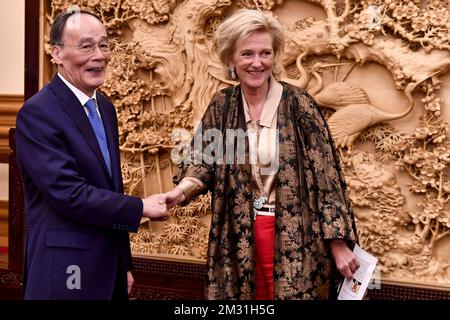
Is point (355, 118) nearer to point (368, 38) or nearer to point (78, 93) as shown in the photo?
point (368, 38)

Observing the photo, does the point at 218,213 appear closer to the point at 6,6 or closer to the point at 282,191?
the point at 282,191

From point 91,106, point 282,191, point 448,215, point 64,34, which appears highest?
point 64,34

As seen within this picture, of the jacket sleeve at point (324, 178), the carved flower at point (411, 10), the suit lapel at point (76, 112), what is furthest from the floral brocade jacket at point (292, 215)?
the carved flower at point (411, 10)

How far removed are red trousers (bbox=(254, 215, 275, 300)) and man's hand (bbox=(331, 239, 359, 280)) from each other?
9.4 inches

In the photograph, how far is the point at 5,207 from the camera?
463cm

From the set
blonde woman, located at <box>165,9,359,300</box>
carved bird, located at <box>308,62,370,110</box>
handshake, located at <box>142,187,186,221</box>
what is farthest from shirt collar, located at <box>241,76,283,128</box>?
carved bird, located at <box>308,62,370,110</box>

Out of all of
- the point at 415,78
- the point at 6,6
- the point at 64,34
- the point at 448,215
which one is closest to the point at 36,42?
the point at 6,6

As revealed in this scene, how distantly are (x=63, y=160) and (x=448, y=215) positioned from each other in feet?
6.80

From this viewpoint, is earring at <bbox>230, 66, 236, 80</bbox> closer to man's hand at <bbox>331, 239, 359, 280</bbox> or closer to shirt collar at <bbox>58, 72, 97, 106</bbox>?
shirt collar at <bbox>58, 72, 97, 106</bbox>

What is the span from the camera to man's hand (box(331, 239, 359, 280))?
7.72 feet

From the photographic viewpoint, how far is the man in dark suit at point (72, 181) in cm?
207

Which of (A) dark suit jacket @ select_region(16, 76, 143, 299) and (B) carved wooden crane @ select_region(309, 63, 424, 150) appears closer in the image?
(A) dark suit jacket @ select_region(16, 76, 143, 299)

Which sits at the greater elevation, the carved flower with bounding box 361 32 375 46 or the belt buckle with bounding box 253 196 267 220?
the carved flower with bounding box 361 32 375 46

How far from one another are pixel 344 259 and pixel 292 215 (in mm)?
264
